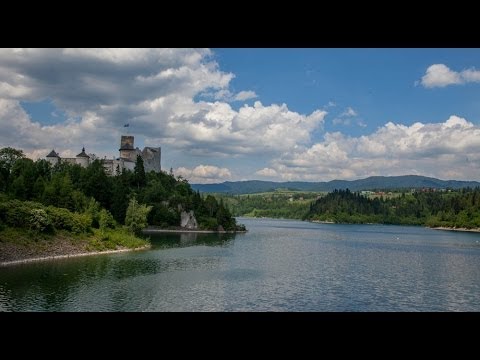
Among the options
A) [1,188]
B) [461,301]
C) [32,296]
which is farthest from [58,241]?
[461,301]

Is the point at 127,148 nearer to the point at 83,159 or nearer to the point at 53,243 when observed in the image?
Result: the point at 83,159

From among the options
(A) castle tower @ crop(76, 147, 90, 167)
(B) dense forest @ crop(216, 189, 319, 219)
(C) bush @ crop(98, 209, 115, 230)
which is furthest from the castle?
(B) dense forest @ crop(216, 189, 319, 219)

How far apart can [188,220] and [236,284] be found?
3795 cm

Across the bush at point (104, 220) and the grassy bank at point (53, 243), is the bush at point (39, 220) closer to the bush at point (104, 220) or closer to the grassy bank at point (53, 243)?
the grassy bank at point (53, 243)

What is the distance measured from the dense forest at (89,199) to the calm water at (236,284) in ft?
12.7

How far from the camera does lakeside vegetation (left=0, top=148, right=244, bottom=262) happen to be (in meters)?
25.4

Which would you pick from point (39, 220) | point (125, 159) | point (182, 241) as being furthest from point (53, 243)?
point (125, 159)

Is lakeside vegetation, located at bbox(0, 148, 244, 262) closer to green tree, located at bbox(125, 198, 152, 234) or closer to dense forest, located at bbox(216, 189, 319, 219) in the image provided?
green tree, located at bbox(125, 198, 152, 234)

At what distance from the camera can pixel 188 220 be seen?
57.1 meters

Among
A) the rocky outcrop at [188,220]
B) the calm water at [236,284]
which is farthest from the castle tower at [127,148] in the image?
the calm water at [236,284]

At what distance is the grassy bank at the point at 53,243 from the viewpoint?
22.9 metres

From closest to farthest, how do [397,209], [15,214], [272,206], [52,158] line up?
[15,214] < [52,158] < [397,209] < [272,206]

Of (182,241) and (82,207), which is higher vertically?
(82,207)
